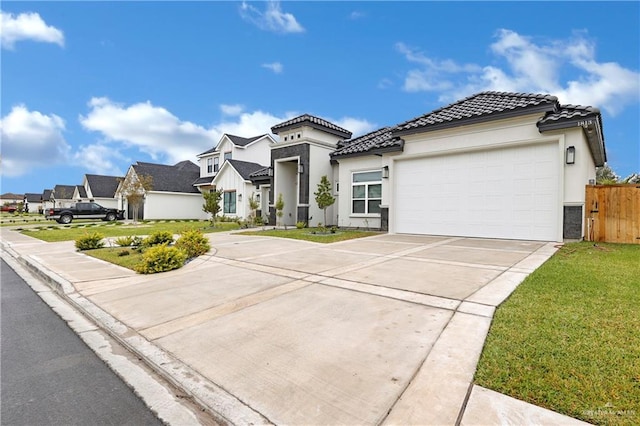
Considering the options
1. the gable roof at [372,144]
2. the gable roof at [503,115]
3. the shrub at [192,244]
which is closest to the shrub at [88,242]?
the shrub at [192,244]

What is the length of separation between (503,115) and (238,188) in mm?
20456

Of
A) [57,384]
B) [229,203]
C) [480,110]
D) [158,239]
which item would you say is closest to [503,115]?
[480,110]

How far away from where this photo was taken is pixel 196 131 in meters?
38.6

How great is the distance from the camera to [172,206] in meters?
31.5

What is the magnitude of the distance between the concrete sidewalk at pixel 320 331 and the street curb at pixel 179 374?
0.04 feet

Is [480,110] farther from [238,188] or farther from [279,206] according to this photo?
[238,188]

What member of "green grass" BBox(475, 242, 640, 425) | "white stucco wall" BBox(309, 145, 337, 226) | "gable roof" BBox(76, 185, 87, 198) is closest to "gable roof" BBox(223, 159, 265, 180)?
"white stucco wall" BBox(309, 145, 337, 226)

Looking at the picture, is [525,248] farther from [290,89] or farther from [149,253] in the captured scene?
[290,89]

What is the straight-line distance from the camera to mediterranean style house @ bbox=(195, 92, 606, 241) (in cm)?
946

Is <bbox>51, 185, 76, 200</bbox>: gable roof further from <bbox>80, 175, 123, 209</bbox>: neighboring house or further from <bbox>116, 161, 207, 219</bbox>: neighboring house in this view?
<bbox>116, 161, 207, 219</bbox>: neighboring house

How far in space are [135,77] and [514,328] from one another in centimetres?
2431

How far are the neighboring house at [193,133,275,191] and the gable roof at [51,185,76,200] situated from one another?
2837cm

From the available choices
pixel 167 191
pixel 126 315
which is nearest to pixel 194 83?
pixel 167 191

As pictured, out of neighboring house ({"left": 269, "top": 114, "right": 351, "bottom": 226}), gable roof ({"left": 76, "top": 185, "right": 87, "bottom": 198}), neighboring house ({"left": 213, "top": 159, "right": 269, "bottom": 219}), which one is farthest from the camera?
gable roof ({"left": 76, "top": 185, "right": 87, "bottom": 198})
